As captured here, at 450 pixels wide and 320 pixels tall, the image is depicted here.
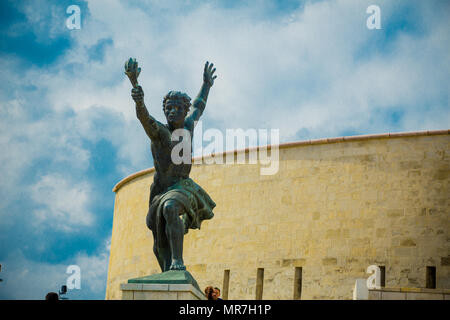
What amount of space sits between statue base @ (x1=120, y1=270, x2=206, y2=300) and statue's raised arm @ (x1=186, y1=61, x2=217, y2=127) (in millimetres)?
1885

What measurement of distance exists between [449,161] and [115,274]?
11321 mm

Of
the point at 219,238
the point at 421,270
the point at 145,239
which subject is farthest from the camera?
the point at 145,239

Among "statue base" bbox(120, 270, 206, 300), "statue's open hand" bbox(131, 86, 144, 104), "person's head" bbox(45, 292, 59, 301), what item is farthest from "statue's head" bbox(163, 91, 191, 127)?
"person's head" bbox(45, 292, 59, 301)

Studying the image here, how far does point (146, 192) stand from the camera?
893 inches

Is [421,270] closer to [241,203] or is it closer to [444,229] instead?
[444,229]

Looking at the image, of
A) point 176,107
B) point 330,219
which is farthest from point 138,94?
point 330,219

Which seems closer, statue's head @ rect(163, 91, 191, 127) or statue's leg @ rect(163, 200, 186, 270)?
statue's leg @ rect(163, 200, 186, 270)

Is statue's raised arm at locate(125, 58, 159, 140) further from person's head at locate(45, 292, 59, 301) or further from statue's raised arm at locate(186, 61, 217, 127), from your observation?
person's head at locate(45, 292, 59, 301)

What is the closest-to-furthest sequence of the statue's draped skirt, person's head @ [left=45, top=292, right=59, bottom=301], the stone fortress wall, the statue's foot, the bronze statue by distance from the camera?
person's head @ [left=45, top=292, right=59, bottom=301], the statue's foot, the bronze statue, the statue's draped skirt, the stone fortress wall

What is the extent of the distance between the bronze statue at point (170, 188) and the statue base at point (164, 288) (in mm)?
252

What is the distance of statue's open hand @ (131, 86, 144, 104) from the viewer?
22.4 feet

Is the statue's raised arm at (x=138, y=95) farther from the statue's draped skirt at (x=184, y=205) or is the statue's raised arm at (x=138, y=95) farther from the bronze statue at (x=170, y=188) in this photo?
the statue's draped skirt at (x=184, y=205)
